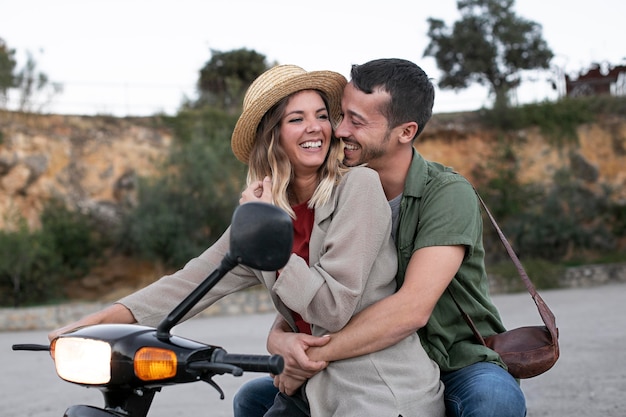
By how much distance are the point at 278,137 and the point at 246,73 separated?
112ft

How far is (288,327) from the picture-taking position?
8.91ft

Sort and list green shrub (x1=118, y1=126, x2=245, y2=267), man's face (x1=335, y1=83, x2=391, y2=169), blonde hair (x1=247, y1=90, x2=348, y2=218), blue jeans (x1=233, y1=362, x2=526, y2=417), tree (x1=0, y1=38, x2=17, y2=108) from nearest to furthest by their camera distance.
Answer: blue jeans (x1=233, y1=362, x2=526, y2=417) < blonde hair (x1=247, y1=90, x2=348, y2=218) < man's face (x1=335, y1=83, x2=391, y2=169) < green shrub (x1=118, y1=126, x2=245, y2=267) < tree (x1=0, y1=38, x2=17, y2=108)

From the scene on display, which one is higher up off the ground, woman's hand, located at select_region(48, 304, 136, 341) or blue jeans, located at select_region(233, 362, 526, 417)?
woman's hand, located at select_region(48, 304, 136, 341)

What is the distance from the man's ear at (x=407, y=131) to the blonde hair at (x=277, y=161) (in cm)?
25

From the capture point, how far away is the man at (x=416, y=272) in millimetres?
2369

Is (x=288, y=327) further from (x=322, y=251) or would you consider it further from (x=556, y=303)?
(x=556, y=303)

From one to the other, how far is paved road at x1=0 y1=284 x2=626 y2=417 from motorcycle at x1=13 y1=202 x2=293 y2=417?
4.35 metres

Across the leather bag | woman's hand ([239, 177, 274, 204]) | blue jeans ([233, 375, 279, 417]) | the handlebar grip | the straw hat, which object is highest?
the straw hat

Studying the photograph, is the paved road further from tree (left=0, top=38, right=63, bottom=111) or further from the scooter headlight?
tree (left=0, top=38, right=63, bottom=111)

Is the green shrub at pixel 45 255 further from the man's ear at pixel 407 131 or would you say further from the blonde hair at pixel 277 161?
the man's ear at pixel 407 131

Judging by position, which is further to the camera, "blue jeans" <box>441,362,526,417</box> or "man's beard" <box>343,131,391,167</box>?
"man's beard" <box>343,131,391,167</box>

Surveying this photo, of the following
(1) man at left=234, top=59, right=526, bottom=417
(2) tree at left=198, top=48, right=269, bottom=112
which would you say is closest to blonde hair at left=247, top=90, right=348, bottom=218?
(1) man at left=234, top=59, right=526, bottom=417

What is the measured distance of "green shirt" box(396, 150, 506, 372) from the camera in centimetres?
256

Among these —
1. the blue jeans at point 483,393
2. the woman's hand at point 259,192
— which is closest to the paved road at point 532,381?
the blue jeans at point 483,393
